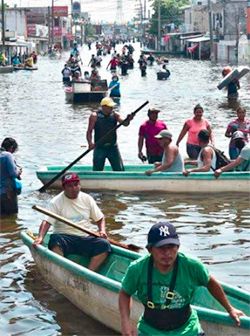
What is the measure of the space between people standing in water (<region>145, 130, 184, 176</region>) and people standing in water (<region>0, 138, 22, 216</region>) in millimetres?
2343

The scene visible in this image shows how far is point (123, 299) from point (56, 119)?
22.4 meters

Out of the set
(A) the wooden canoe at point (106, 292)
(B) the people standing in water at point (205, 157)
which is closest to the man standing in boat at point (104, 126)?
(B) the people standing in water at point (205, 157)

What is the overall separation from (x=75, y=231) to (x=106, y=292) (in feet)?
4.73

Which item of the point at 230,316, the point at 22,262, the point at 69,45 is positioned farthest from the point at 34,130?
the point at 69,45

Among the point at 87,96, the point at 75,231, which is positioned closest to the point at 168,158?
the point at 75,231

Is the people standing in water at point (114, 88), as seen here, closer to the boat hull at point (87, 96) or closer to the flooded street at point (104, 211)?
the boat hull at point (87, 96)

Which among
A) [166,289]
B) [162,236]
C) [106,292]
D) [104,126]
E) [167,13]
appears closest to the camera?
[162,236]

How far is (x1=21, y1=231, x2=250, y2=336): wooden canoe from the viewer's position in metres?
6.82

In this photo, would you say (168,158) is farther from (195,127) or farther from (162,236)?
(162,236)

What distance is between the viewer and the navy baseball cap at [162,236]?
5.55 metres

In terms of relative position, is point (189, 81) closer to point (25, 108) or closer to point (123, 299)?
point (25, 108)

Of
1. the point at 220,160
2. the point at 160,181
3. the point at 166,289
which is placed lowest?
the point at 160,181

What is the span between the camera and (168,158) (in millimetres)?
14180

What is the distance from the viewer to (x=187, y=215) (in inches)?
525
